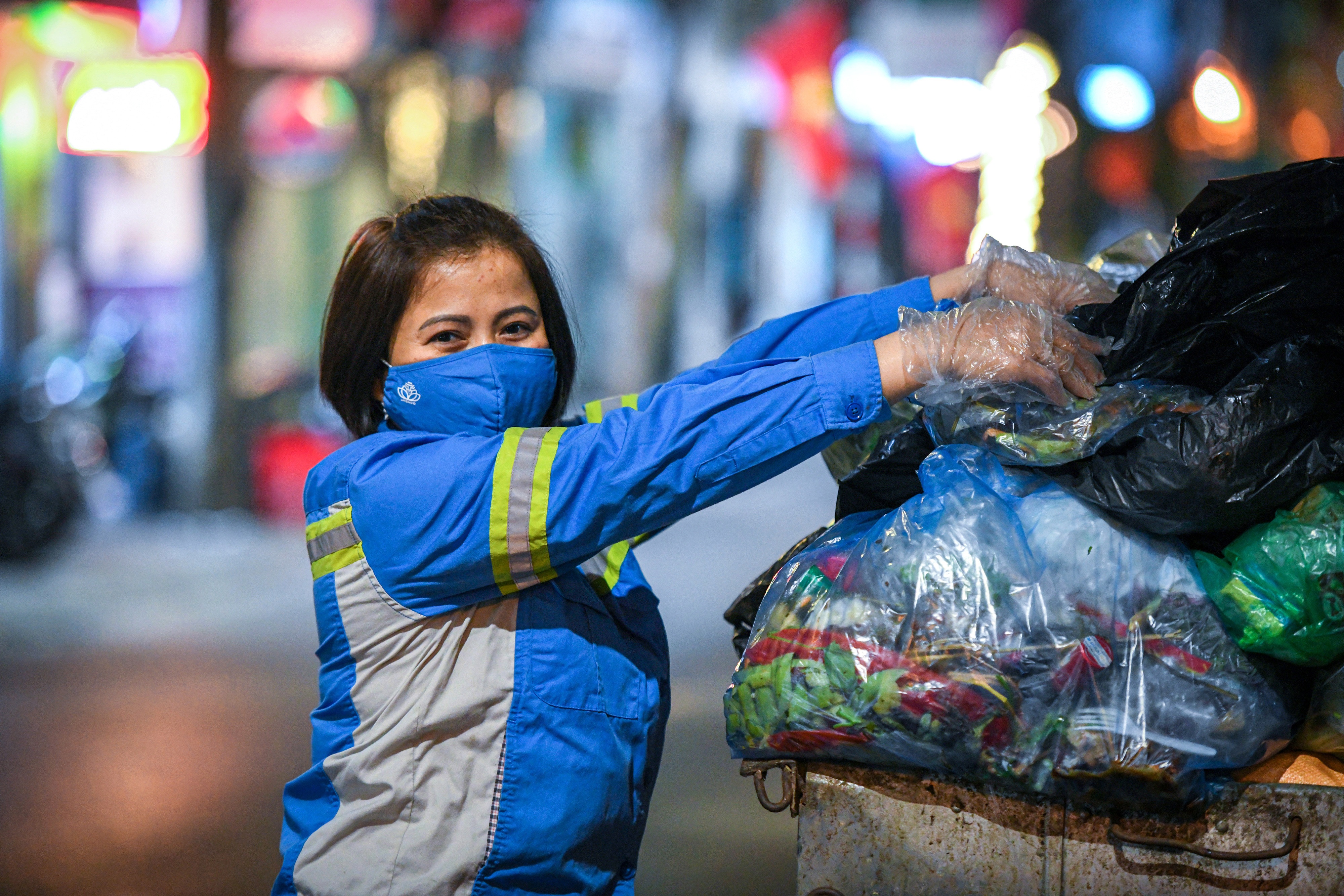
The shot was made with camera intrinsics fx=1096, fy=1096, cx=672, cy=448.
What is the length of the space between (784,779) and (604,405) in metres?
0.78

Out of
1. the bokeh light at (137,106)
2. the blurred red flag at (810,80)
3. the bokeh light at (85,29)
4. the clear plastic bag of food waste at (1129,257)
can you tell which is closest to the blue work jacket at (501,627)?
the clear plastic bag of food waste at (1129,257)

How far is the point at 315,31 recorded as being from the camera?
8938 mm

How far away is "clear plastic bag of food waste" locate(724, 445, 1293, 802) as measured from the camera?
1248 mm

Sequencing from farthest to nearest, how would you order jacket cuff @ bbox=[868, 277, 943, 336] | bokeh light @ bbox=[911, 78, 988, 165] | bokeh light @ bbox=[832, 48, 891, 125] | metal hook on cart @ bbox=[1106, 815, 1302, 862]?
bokeh light @ bbox=[832, 48, 891, 125] < bokeh light @ bbox=[911, 78, 988, 165] < jacket cuff @ bbox=[868, 277, 943, 336] < metal hook on cart @ bbox=[1106, 815, 1302, 862]

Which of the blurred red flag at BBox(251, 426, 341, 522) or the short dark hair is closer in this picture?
the short dark hair

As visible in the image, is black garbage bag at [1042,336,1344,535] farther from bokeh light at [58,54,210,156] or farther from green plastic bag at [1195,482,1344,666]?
bokeh light at [58,54,210,156]

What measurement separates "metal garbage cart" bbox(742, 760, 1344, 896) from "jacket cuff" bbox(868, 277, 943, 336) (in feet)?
2.51

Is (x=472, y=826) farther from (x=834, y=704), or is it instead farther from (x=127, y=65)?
(x=127, y=65)

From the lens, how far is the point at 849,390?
4.22ft

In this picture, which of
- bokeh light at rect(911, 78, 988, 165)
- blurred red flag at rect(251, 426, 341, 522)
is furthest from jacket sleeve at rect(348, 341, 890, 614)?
bokeh light at rect(911, 78, 988, 165)

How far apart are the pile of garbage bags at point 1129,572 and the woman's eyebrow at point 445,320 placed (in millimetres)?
573

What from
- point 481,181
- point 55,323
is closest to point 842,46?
point 481,181

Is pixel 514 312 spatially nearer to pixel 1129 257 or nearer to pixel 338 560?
pixel 338 560

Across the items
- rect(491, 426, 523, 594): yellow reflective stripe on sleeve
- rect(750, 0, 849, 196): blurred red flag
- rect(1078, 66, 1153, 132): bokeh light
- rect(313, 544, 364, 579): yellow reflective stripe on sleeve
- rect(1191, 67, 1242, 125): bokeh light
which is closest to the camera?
rect(491, 426, 523, 594): yellow reflective stripe on sleeve
